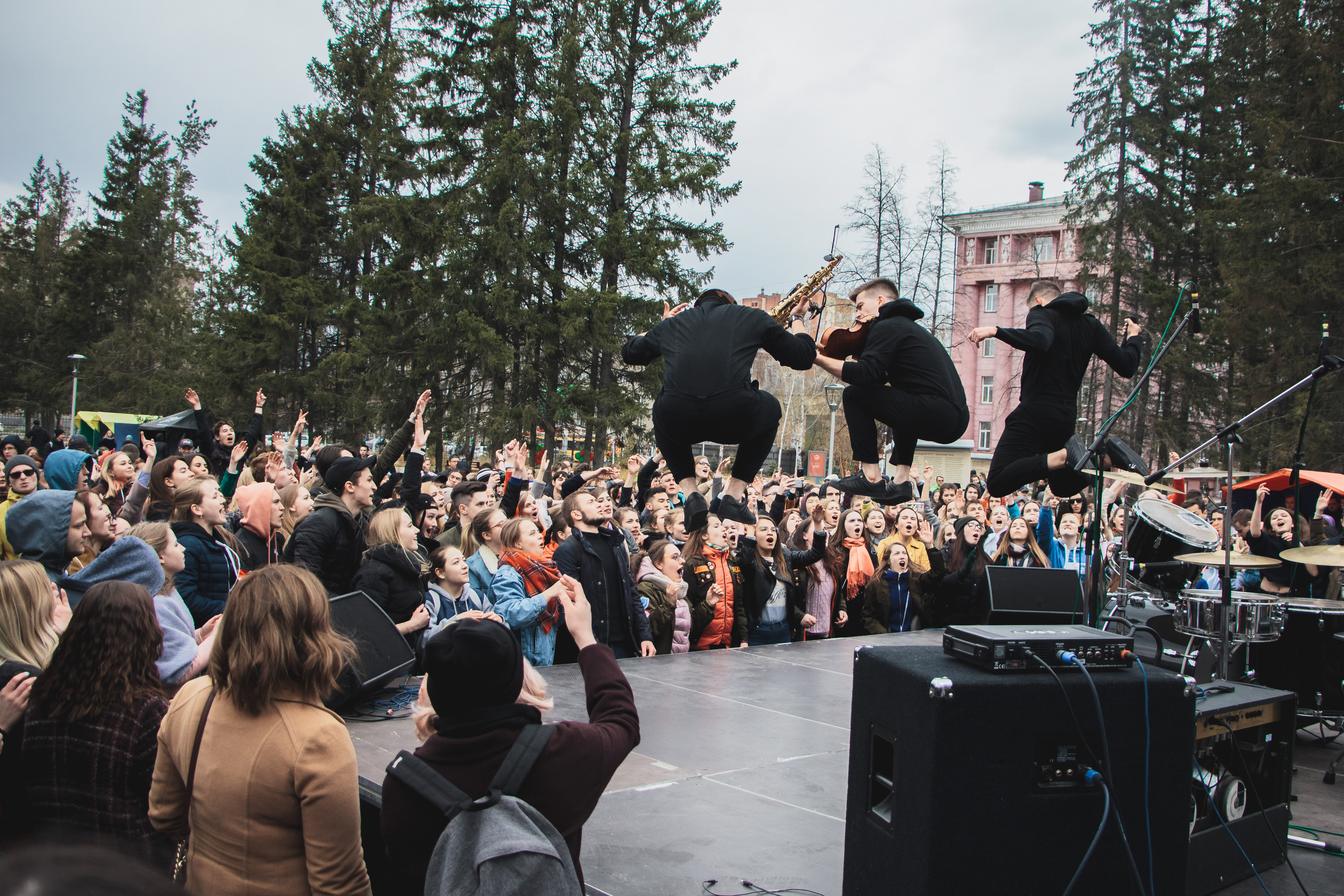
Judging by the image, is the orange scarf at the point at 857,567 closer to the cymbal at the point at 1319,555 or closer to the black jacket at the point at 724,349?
the cymbal at the point at 1319,555

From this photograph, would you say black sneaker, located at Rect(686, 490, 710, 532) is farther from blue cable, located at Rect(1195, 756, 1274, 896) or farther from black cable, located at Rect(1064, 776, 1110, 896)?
black cable, located at Rect(1064, 776, 1110, 896)

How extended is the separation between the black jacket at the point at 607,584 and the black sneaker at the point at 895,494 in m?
2.12

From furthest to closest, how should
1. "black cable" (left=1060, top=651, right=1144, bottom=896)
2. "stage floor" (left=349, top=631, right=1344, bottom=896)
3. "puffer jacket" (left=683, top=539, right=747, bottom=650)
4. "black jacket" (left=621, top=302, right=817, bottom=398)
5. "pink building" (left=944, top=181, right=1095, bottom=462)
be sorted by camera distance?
"pink building" (left=944, top=181, right=1095, bottom=462)
"puffer jacket" (left=683, top=539, right=747, bottom=650)
"black jacket" (left=621, top=302, right=817, bottom=398)
"stage floor" (left=349, top=631, right=1344, bottom=896)
"black cable" (left=1060, top=651, right=1144, bottom=896)

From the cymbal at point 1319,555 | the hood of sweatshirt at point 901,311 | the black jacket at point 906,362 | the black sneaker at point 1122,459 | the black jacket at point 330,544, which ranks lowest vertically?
the black jacket at point 330,544

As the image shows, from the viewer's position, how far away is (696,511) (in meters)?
5.88

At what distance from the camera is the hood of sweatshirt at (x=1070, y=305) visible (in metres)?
5.20

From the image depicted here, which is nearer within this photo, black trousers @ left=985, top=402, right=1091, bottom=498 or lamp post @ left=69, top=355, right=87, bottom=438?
black trousers @ left=985, top=402, right=1091, bottom=498

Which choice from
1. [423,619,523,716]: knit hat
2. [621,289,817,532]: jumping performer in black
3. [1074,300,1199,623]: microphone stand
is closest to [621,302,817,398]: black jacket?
[621,289,817,532]: jumping performer in black

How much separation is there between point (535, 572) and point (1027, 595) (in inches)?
181

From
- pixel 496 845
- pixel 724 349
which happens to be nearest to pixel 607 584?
pixel 724 349

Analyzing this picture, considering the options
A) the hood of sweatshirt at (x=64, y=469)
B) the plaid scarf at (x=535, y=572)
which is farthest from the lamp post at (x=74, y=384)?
the plaid scarf at (x=535, y=572)

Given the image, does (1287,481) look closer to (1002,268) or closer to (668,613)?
(668,613)

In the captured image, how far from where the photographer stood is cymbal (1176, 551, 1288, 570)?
5902 millimetres

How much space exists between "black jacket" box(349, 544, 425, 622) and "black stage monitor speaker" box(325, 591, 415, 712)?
0.69ft
